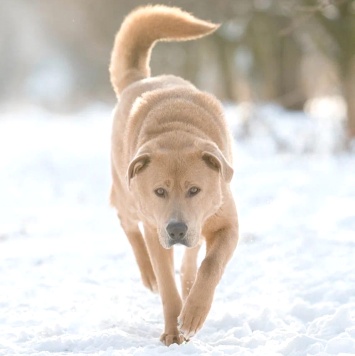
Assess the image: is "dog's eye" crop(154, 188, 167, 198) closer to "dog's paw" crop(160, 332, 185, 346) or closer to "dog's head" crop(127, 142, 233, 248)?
"dog's head" crop(127, 142, 233, 248)

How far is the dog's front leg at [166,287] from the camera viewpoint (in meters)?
5.09

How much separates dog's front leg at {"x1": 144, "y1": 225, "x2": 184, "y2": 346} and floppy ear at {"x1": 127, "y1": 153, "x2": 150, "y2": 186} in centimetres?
45

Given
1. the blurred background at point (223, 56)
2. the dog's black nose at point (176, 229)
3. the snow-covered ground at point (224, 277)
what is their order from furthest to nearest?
the blurred background at point (223, 56)
the snow-covered ground at point (224, 277)
the dog's black nose at point (176, 229)

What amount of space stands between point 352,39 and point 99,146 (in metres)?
6.05

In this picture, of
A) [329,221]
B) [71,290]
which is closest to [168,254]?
[71,290]

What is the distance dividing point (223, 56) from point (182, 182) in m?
22.5

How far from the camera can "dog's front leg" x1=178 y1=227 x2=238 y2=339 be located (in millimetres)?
4821

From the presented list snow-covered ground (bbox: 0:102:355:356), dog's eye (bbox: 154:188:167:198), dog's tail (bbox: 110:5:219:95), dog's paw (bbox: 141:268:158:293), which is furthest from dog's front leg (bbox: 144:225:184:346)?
dog's tail (bbox: 110:5:219:95)

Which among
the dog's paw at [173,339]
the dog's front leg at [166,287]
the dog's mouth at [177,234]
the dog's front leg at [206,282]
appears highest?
the dog's mouth at [177,234]

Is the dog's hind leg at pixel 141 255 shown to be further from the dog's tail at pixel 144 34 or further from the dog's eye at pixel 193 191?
the dog's eye at pixel 193 191

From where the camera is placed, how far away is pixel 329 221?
8.69 meters

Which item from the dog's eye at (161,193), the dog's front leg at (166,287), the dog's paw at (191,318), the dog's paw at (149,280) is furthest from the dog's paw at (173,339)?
the dog's paw at (149,280)

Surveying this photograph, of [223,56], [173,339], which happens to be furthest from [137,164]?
[223,56]

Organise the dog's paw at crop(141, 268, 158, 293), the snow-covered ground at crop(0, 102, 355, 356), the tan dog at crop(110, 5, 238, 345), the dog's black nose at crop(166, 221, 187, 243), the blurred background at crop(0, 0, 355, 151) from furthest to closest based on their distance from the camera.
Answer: the blurred background at crop(0, 0, 355, 151)
the dog's paw at crop(141, 268, 158, 293)
the snow-covered ground at crop(0, 102, 355, 356)
the tan dog at crop(110, 5, 238, 345)
the dog's black nose at crop(166, 221, 187, 243)
